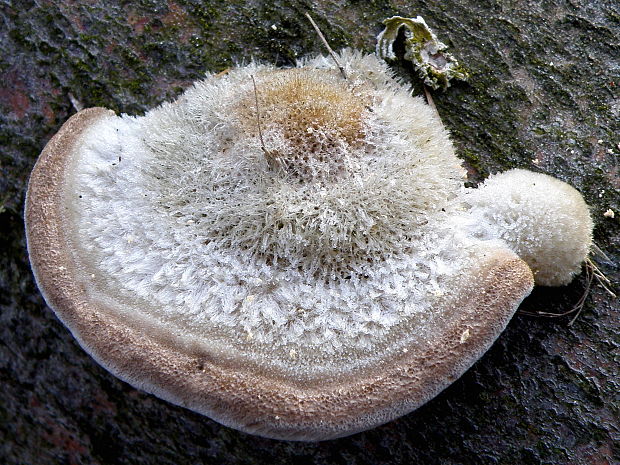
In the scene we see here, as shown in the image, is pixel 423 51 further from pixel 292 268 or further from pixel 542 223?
pixel 292 268

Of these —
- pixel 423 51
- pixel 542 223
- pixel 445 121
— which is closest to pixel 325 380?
pixel 542 223

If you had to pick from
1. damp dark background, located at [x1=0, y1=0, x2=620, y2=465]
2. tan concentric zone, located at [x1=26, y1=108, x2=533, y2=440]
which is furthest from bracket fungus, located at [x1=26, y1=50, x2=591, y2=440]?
damp dark background, located at [x1=0, y1=0, x2=620, y2=465]

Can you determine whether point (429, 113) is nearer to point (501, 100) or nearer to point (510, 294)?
point (501, 100)

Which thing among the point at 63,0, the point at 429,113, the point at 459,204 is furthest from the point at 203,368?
the point at 63,0

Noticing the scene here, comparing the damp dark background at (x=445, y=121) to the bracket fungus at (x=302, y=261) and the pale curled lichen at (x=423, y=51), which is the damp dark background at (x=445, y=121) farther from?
the bracket fungus at (x=302, y=261)

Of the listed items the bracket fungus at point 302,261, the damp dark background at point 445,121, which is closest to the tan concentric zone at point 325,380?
the bracket fungus at point 302,261
